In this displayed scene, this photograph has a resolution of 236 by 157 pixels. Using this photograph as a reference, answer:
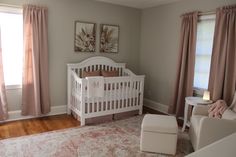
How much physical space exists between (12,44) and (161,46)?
9.82 ft

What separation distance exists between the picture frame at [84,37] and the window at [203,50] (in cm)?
211

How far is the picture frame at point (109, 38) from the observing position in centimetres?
455

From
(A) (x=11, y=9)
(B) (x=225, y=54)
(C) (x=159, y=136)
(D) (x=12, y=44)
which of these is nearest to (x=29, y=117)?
(D) (x=12, y=44)

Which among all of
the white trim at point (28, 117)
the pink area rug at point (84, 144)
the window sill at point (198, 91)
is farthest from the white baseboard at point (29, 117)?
the window sill at point (198, 91)

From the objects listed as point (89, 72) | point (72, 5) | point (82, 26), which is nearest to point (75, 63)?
point (89, 72)

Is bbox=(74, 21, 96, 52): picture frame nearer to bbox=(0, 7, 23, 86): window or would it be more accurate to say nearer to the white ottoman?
bbox=(0, 7, 23, 86): window

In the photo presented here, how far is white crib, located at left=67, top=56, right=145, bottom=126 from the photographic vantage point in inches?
144

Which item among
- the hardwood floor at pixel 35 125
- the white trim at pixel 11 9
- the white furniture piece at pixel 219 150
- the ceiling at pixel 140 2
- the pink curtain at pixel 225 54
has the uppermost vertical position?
the ceiling at pixel 140 2

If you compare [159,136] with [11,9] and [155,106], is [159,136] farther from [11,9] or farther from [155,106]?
[11,9]

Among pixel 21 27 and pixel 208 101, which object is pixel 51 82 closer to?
pixel 21 27

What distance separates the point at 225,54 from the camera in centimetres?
322

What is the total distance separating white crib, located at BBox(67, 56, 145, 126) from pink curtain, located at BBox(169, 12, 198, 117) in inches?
29.9

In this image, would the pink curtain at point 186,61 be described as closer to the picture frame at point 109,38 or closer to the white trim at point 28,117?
the picture frame at point 109,38

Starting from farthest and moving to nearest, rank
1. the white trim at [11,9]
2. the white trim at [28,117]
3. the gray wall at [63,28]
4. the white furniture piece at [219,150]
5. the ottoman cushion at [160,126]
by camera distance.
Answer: the gray wall at [63,28], the white trim at [28,117], the white trim at [11,9], the ottoman cushion at [160,126], the white furniture piece at [219,150]
